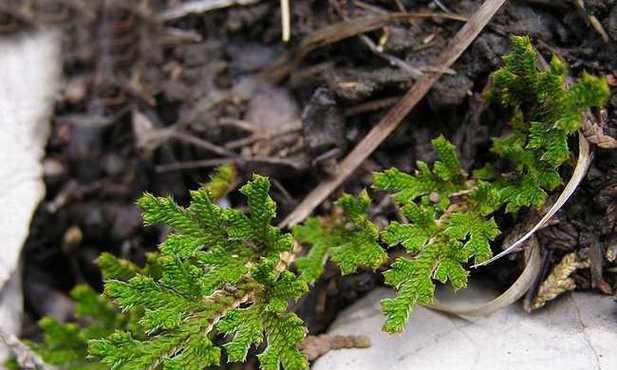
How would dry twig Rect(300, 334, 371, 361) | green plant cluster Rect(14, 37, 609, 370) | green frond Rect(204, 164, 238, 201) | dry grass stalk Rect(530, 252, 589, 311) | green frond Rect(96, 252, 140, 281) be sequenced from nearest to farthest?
1. green plant cluster Rect(14, 37, 609, 370)
2. dry grass stalk Rect(530, 252, 589, 311)
3. dry twig Rect(300, 334, 371, 361)
4. green frond Rect(96, 252, 140, 281)
5. green frond Rect(204, 164, 238, 201)

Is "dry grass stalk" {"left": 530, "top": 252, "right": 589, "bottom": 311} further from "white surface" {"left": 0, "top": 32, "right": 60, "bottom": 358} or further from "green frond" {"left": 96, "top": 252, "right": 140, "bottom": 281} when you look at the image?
"white surface" {"left": 0, "top": 32, "right": 60, "bottom": 358}

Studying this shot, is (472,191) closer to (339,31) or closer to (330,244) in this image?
(330,244)

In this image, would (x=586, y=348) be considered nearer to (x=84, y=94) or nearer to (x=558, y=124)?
(x=558, y=124)

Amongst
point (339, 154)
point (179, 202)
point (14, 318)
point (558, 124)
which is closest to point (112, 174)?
point (179, 202)

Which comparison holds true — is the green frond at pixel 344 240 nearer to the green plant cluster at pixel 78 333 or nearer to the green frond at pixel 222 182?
the green frond at pixel 222 182

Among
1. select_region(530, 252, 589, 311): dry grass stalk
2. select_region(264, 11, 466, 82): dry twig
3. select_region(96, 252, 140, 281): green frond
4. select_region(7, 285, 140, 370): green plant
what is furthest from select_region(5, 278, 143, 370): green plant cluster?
select_region(530, 252, 589, 311): dry grass stalk

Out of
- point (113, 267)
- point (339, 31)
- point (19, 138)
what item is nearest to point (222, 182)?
point (113, 267)

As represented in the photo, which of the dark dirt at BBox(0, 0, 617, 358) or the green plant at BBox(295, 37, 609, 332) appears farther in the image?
the dark dirt at BBox(0, 0, 617, 358)
